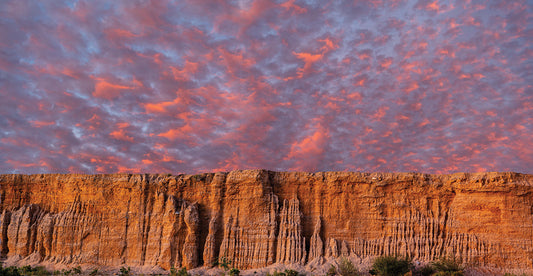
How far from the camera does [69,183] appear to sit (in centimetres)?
3462

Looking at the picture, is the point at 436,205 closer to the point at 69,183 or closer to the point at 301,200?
the point at 301,200

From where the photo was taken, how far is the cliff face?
2880 centimetres

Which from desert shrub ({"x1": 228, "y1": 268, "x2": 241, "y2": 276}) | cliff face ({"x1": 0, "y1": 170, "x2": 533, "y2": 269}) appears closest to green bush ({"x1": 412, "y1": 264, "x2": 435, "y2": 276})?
cliff face ({"x1": 0, "y1": 170, "x2": 533, "y2": 269})

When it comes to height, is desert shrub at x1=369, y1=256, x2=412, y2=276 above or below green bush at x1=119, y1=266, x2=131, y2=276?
above

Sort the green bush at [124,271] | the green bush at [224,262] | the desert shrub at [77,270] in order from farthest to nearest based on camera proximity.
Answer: the desert shrub at [77,270] < the green bush at [124,271] < the green bush at [224,262]

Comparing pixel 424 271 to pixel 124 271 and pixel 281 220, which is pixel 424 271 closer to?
pixel 281 220

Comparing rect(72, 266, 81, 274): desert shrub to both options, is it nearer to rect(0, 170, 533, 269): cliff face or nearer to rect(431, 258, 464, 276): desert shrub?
rect(0, 170, 533, 269): cliff face

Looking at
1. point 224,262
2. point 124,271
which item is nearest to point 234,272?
point 224,262

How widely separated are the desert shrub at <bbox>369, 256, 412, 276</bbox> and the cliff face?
6.27ft

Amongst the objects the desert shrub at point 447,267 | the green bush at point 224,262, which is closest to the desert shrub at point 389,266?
the desert shrub at point 447,267

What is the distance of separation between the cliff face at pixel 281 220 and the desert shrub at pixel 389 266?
1.91 m

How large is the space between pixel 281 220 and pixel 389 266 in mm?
8007

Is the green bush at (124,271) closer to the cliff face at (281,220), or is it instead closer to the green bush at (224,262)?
the cliff face at (281,220)

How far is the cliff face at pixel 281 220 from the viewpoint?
28.8m
